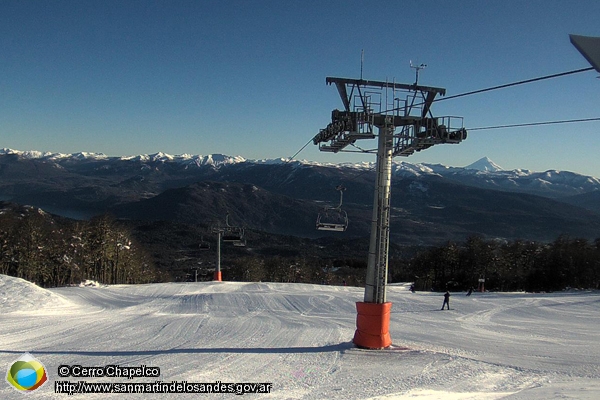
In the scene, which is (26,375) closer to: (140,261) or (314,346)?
(314,346)

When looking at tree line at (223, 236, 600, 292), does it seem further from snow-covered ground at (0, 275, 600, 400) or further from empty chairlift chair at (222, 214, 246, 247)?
snow-covered ground at (0, 275, 600, 400)

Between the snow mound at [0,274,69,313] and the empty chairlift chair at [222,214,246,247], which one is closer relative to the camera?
the snow mound at [0,274,69,313]

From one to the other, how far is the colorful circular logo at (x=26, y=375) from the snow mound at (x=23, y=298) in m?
12.0

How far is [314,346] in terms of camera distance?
13547mm

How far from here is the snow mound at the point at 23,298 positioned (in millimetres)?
21688

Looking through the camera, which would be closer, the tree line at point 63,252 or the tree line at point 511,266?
the tree line at point 63,252

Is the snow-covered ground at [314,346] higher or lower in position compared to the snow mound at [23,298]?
higher

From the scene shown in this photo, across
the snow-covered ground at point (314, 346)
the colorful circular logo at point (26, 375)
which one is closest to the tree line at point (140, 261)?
the snow-covered ground at point (314, 346)

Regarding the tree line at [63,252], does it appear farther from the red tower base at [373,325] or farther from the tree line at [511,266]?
the red tower base at [373,325]

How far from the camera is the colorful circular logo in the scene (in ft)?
30.3

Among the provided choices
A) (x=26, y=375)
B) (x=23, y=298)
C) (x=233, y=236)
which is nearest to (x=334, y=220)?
(x=26, y=375)

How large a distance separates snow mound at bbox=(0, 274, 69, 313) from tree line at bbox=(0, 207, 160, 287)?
83.0 ft

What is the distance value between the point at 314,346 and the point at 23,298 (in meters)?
16.3

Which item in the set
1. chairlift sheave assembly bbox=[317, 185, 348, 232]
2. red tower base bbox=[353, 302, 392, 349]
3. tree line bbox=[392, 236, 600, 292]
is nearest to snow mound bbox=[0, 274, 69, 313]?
chairlift sheave assembly bbox=[317, 185, 348, 232]
